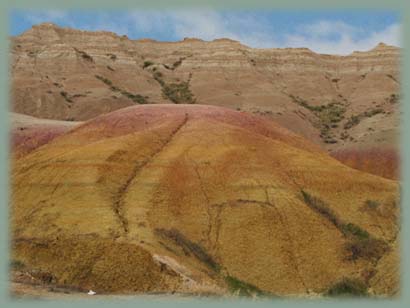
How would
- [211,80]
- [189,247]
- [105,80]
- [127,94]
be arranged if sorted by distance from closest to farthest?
[189,247] → [127,94] → [105,80] → [211,80]

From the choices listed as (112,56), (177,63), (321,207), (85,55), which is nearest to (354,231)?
(321,207)

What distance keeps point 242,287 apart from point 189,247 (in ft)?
16.8

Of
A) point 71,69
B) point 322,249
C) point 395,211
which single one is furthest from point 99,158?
point 71,69

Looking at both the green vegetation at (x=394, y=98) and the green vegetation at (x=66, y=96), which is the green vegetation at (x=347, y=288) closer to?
the green vegetation at (x=66, y=96)

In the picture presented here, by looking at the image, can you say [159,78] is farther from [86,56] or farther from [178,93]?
[86,56]

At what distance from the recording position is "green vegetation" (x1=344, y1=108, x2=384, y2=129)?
13241 cm

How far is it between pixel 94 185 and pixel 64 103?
74407 mm

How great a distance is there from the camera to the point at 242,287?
4397 centimetres

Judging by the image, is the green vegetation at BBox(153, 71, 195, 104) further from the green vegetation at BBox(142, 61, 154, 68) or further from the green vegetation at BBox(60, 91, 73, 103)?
the green vegetation at BBox(60, 91, 73, 103)

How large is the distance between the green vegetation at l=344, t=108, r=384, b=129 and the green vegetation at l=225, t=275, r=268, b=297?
91.8 metres

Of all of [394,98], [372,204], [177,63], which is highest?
[177,63]

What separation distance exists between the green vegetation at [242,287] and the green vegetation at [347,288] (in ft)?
14.4

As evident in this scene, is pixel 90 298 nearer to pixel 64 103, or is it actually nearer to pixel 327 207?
pixel 327 207

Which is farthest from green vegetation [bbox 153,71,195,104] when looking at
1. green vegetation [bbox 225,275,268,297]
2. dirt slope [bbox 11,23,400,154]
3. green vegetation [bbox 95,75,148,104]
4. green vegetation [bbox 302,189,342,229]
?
green vegetation [bbox 225,275,268,297]
